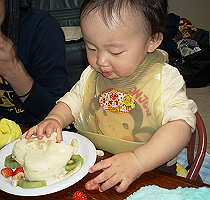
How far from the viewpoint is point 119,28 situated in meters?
0.79

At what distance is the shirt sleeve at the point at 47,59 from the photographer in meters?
1.26

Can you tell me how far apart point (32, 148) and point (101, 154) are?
24 centimetres

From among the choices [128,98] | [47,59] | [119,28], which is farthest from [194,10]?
[119,28]

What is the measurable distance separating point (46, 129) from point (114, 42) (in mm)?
414

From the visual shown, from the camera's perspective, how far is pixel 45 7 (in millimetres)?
3883

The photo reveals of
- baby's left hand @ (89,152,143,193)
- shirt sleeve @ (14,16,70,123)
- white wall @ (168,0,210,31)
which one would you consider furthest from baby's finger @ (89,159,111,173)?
white wall @ (168,0,210,31)

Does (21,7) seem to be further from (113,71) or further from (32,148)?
(32,148)

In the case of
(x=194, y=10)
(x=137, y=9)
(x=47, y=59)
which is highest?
(x=137, y=9)

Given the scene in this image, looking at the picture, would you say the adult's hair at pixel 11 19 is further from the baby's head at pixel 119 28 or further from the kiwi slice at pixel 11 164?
the kiwi slice at pixel 11 164

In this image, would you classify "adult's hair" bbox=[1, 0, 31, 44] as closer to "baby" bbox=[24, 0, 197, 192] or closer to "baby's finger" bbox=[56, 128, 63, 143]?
"baby" bbox=[24, 0, 197, 192]

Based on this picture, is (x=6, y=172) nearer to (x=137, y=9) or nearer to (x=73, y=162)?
(x=73, y=162)

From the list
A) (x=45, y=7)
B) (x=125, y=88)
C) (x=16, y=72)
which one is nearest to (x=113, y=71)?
(x=125, y=88)

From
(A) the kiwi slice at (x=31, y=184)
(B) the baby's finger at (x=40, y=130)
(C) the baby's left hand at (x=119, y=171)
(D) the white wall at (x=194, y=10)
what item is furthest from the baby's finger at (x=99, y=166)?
(D) the white wall at (x=194, y=10)

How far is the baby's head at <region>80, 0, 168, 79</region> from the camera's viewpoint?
31.3 inches
